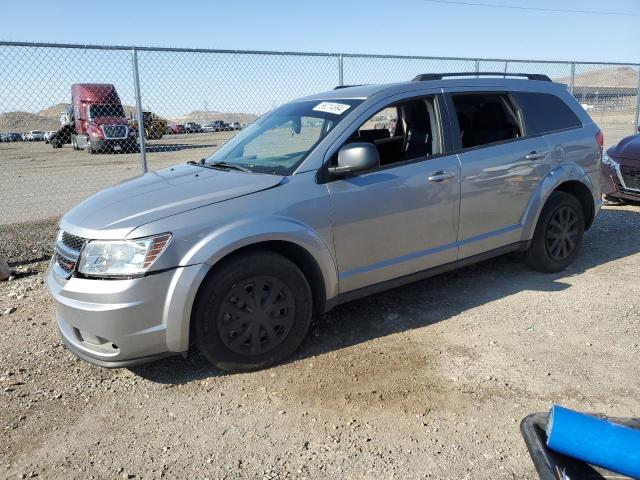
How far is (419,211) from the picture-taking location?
4004 mm

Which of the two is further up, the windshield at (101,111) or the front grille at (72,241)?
the windshield at (101,111)

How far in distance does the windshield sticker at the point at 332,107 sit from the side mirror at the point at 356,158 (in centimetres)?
47

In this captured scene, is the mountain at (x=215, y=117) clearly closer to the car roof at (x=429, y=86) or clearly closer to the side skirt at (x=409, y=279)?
the car roof at (x=429, y=86)

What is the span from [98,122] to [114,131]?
8.31 ft

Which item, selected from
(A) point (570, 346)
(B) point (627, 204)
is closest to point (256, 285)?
(A) point (570, 346)

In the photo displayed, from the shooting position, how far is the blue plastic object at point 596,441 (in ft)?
6.23

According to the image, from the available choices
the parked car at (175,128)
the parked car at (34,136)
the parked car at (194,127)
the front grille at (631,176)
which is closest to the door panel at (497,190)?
the front grille at (631,176)

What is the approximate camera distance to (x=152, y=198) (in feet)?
11.1

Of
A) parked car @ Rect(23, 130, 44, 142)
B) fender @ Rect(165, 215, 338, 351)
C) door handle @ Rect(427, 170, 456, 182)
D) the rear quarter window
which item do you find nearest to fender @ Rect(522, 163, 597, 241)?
the rear quarter window

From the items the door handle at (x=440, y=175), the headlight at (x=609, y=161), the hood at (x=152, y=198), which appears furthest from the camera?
the headlight at (x=609, y=161)

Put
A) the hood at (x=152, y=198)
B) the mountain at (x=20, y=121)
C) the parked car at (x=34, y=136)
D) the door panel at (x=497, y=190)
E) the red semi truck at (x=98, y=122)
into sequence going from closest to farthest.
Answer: the hood at (x=152, y=198), the door panel at (x=497, y=190), the mountain at (x=20, y=121), the red semi truck at (x=98, y=122), the parked car at (x=34, y=136)

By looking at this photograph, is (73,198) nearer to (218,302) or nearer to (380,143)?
(380,143)

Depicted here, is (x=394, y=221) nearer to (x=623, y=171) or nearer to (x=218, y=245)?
(x=218, y=245)

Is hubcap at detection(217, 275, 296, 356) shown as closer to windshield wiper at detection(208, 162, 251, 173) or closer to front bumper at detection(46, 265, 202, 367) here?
front bumper at detection(46, 265, 202, 367)
